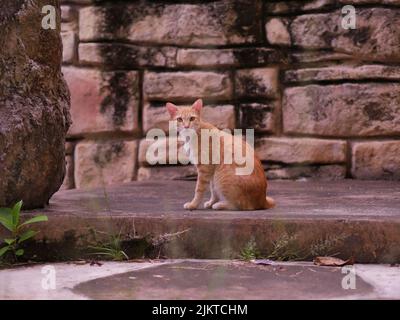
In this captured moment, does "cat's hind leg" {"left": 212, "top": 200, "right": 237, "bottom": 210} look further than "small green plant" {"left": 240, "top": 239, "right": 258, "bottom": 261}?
Yes

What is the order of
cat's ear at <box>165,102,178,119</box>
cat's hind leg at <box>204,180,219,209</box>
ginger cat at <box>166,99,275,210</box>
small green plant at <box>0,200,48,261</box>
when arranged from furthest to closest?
cat's ear at <box>165,102,178,119</box> → cat's hind leg at <box>204,180,219,209</box> → ginger cat at <box>166,99,275,210</box> → small green plant at <box>0,200,48,261</box>

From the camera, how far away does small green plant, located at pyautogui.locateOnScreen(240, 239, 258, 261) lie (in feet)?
10.0

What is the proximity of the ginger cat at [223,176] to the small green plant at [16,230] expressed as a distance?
85 cm

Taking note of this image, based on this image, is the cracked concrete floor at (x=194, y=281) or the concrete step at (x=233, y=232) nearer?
the cracked concrete floor at (x=194, y=281)

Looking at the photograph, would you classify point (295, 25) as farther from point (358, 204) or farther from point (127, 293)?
point (127, 293)

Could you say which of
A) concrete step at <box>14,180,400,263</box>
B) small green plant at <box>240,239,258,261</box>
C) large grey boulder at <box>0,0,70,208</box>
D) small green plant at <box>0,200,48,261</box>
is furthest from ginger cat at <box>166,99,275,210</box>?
small green plant at <box>0,200,48,261</box>

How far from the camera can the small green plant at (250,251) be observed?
120 inches

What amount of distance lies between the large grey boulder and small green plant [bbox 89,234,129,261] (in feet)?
1.47

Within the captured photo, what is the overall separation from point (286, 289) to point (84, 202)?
1.56m

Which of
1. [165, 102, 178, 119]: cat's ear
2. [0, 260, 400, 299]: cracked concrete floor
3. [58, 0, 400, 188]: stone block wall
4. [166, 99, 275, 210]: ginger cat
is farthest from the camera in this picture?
[58, 0, 400, 188]: stone block wall

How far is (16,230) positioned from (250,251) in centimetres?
106

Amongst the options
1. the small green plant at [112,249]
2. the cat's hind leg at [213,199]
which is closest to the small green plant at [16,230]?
the small green plant at [112,249]

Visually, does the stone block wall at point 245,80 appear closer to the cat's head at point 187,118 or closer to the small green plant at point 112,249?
the cat's head at point 187,118

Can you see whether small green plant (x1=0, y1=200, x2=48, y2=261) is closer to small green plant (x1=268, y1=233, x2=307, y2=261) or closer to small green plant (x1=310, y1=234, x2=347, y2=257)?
small green plant (x1=268, y1=233, x2=307, y2=261)
